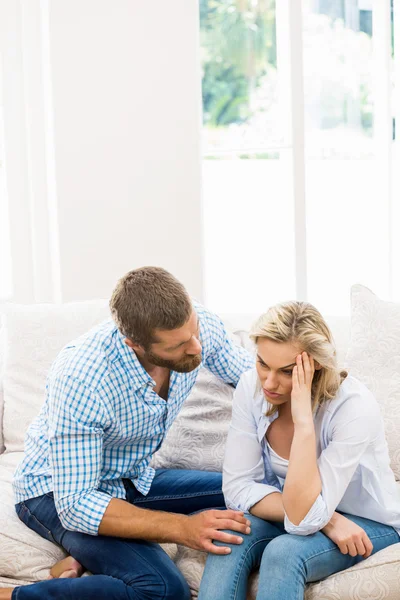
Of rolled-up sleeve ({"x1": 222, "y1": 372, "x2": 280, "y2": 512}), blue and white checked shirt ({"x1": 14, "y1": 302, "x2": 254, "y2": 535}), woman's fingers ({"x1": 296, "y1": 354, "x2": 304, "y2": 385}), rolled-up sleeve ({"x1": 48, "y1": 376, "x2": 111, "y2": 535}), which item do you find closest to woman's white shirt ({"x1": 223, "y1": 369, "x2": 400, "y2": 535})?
rolled-up sleeve ({"x1": 222, "y1": 372, "x2": 280, "y2": 512})

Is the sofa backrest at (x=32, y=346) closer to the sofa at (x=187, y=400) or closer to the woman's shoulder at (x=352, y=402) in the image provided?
the sofa at (x=187, y=400)

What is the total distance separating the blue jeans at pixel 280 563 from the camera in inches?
66.2

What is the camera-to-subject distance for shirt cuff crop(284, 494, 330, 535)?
175cm

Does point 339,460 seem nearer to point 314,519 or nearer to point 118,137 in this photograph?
point 314,519

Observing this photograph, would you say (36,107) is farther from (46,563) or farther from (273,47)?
A: (46,563)

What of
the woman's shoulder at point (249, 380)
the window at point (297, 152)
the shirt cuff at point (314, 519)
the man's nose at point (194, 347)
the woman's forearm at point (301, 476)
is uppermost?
the window at point (297, 152)

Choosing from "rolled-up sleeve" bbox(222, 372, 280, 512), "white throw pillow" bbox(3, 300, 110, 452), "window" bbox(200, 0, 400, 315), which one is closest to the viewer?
"rolled-up sleeve" bbox(222, 372, 280, 512)

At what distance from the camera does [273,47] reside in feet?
11.0

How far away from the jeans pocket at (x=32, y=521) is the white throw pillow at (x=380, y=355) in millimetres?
950

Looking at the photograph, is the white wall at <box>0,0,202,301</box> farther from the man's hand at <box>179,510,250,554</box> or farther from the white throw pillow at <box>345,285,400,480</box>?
the man's hand at <box>179,510,250,554</box>

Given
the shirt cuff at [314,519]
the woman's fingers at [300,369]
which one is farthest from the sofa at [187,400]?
the woman's fingers at [300,369]

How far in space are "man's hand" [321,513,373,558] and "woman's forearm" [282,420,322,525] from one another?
9 cm

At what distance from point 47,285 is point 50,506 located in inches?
57.9

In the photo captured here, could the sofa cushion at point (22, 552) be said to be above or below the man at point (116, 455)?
below
